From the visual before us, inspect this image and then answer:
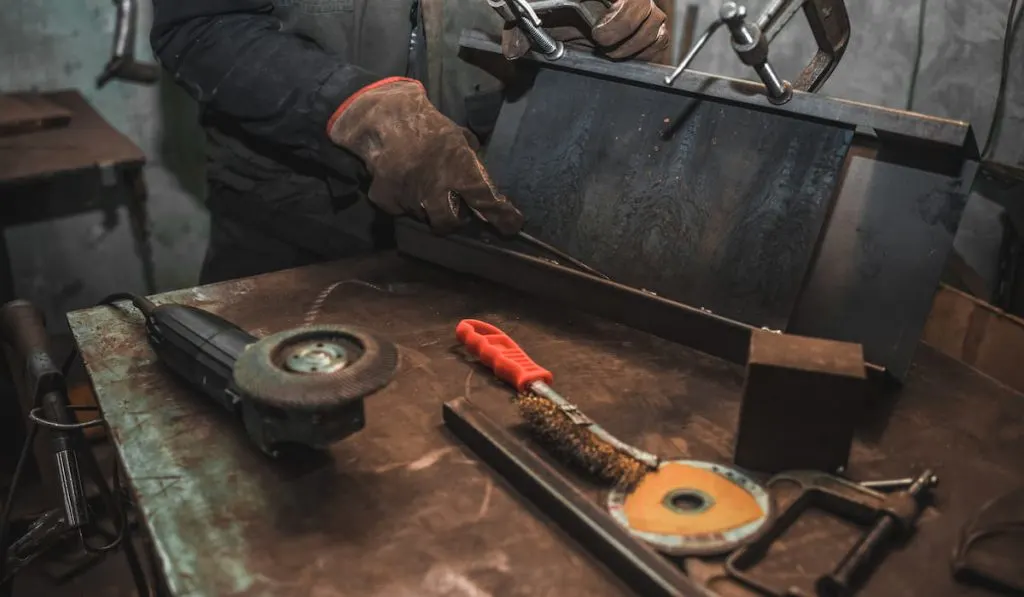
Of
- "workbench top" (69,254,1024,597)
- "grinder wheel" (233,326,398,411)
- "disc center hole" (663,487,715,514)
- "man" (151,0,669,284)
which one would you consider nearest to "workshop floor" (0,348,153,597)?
"man" (151,0,669,284)

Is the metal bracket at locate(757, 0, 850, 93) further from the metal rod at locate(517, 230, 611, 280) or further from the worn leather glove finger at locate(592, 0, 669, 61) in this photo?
the metal rod at locate(517, 230, 611, 280)

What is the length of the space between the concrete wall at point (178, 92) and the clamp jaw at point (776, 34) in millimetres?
997

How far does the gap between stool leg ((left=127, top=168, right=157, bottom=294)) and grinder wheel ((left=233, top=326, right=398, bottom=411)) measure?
180 cm

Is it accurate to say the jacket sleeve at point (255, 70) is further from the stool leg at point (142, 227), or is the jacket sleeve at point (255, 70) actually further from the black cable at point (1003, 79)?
the black cable at point (1003, 79)

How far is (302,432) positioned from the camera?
2.47 feet

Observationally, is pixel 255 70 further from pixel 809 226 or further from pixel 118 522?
pixel 809 226

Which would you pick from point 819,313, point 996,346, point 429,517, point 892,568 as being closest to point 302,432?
point 429,517

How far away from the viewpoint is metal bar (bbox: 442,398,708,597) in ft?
2.13

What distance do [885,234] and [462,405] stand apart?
59 cm

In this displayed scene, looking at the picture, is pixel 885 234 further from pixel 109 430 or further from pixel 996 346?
pixel 109 430

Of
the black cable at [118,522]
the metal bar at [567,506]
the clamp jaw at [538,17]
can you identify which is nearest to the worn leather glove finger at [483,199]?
the clamp jaw at [538,17]

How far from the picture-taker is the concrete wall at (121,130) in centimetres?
215

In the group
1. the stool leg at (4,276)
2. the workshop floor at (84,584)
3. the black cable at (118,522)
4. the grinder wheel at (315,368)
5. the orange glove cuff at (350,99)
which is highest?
the orange glove cuff at (350,99)

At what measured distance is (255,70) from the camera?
1432mm
